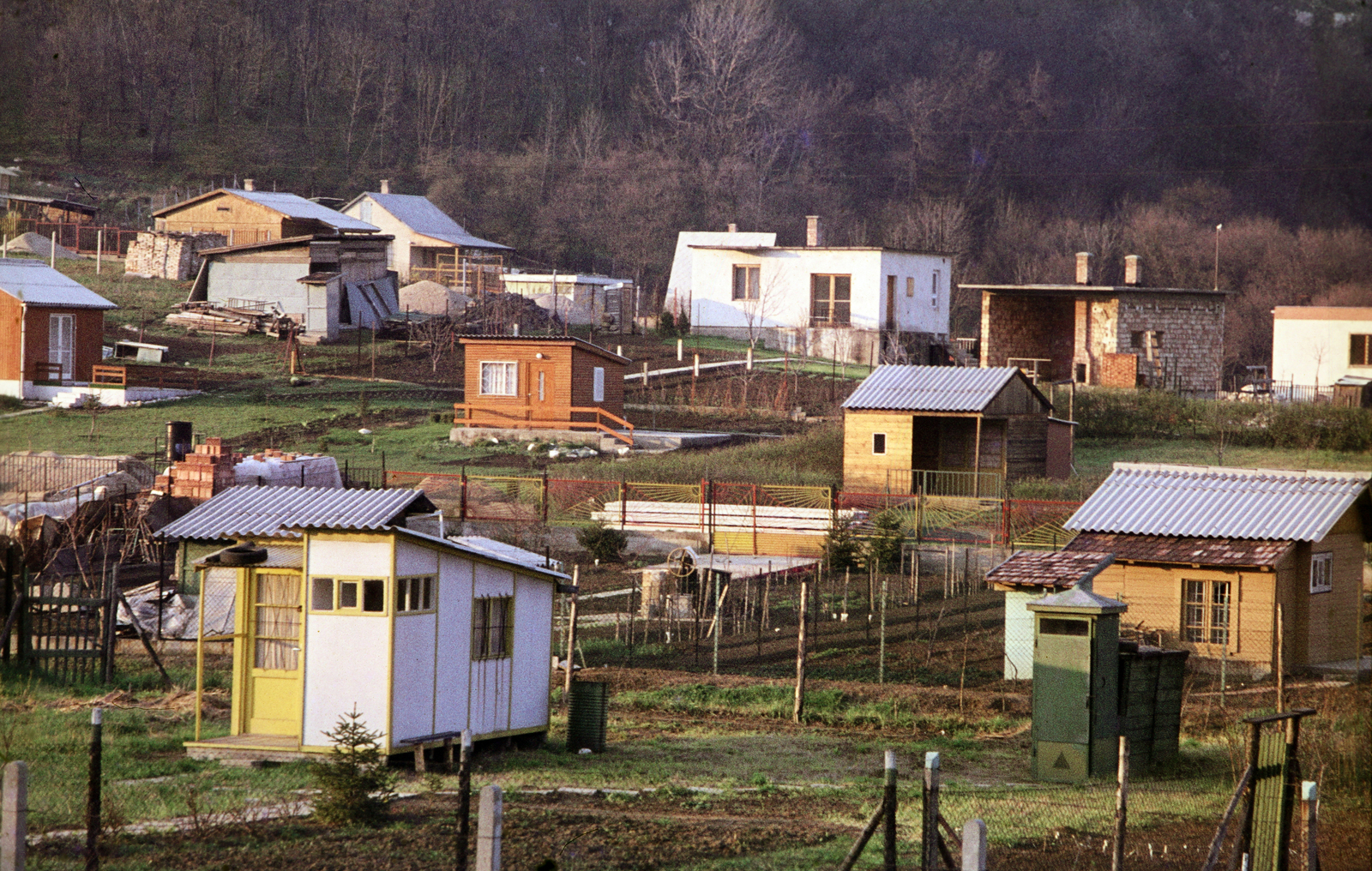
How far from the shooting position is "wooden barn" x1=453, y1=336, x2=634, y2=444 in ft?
131

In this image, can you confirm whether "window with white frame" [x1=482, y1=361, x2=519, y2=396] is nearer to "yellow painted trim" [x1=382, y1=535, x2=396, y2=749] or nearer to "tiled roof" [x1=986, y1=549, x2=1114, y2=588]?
"tiled roof" [x1=986, y1=549, x2=1114, y2=588]

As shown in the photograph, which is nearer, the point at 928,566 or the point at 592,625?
the point at 592,625

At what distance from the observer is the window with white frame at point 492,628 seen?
44.8 ft

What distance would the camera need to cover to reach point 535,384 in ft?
132

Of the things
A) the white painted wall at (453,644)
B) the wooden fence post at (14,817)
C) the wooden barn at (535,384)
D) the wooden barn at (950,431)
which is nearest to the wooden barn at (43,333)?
the wooden barn at (535,384)

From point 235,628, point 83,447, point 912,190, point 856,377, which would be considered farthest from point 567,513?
point 912,190

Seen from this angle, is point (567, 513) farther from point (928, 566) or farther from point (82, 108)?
point (82, 108)

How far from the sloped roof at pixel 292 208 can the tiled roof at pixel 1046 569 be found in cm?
4838

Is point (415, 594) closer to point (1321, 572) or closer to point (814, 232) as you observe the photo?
point (1321, 572)

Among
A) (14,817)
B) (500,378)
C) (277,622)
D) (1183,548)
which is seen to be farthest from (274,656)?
(500,378)

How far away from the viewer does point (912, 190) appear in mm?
100188

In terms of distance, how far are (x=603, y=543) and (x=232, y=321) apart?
1185 inches

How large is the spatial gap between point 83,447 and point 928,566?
2061 cm

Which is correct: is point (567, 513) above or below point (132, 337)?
below
